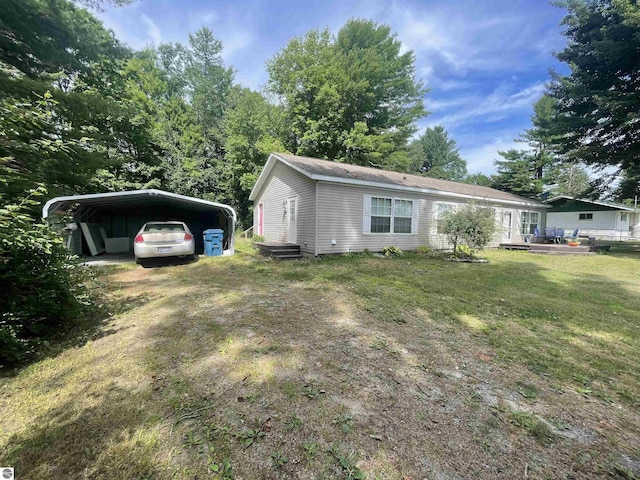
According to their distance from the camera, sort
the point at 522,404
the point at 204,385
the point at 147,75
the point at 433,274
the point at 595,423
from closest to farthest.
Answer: the point at 595,423
the point at 522,404
the point at 204,385
the point at 433,274
the point at 147,75

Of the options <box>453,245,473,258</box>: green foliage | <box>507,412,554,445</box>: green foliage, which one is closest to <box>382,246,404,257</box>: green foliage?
<box>453,245,473,258</box>: green foliage

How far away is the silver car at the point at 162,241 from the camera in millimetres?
7750

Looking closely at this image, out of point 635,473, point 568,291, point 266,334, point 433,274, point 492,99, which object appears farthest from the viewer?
point 492,99

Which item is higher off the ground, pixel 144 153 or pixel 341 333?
pixel 144 153

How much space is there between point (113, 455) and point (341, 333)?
244 centimetres

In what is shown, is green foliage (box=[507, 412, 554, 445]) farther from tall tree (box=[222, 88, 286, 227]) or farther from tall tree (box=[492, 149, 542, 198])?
tall tree (box=[492, 149, 542, 198])

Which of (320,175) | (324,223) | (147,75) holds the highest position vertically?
(147,75)

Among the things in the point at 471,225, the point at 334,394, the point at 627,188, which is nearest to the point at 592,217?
the point at 627,188

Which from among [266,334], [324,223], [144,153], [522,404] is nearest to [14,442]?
[266,334]

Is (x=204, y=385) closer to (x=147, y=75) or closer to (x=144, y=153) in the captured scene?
(x=144, y=153)

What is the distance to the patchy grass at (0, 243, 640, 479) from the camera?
5.54 ft

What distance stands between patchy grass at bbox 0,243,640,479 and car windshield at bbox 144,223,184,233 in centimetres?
396

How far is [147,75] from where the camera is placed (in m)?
22.8

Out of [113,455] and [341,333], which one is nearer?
[113,455]
